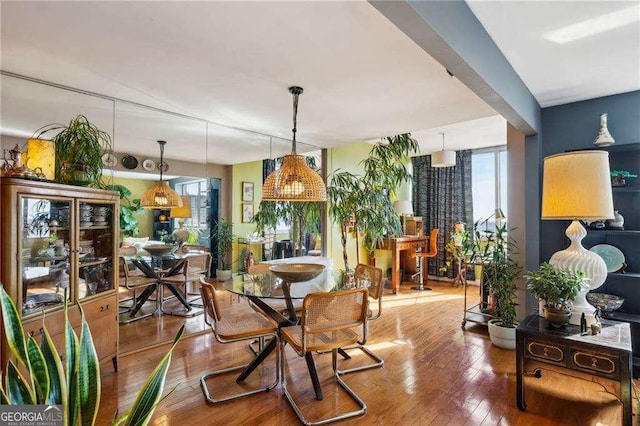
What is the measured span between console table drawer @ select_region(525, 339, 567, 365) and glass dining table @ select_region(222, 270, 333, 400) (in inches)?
54.7

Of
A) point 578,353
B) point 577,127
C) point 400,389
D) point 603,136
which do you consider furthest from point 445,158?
point 400,389

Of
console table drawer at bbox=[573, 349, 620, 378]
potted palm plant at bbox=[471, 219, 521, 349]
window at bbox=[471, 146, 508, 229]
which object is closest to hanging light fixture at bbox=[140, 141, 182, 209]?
potted palm plant at bbox=[471, 219, 521, 349]

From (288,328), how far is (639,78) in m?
3.25

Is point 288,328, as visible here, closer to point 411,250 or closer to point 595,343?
point 595,343

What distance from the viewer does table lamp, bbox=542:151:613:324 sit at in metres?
2.10

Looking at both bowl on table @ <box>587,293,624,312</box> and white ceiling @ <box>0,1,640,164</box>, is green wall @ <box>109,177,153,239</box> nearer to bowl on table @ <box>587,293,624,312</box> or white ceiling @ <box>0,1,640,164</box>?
white ceiling @ <box>0,1,640,164</box>

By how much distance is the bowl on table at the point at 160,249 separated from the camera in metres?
3.22

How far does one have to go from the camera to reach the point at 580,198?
210 cm

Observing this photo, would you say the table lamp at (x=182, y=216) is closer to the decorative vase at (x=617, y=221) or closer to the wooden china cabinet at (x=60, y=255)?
the wooden china cabinet at (x=60, y=255)

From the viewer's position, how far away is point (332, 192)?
15.3 ft

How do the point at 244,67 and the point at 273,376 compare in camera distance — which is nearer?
the point at 244,67

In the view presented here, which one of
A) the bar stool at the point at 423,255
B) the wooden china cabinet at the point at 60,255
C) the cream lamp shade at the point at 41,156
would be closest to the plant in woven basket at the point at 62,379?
the wooden china cabinet at the point at 60,255

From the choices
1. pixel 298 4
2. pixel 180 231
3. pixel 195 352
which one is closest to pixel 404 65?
→ pixel 298 4
